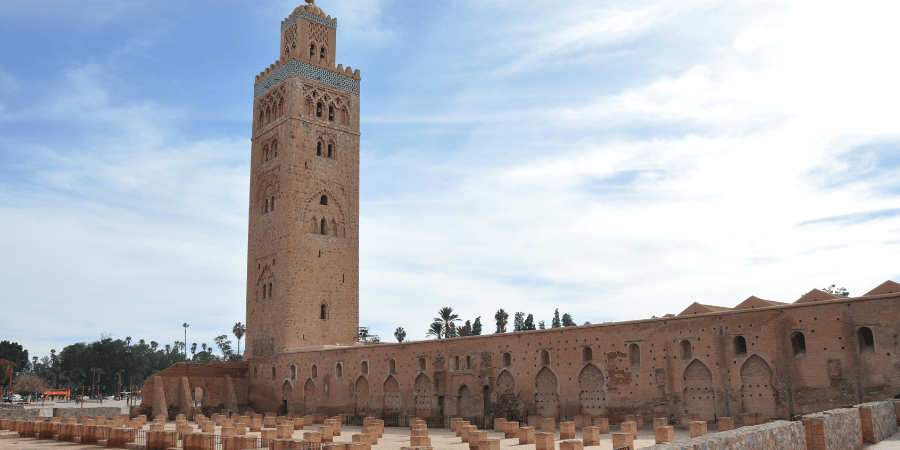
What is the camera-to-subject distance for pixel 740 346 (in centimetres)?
1944

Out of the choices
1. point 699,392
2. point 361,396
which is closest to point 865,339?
point 699,392

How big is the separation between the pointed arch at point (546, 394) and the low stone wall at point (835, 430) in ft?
35.6

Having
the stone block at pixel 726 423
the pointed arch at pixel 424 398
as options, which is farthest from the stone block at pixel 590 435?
the pointed arch at pixel 424 398

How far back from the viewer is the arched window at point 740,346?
758 inches

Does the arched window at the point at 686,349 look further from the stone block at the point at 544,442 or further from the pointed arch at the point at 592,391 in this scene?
the stone block at the point at 544,442

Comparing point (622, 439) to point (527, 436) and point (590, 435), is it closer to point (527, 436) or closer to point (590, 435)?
point (590, 435)

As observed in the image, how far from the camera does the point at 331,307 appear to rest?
35.3 metres

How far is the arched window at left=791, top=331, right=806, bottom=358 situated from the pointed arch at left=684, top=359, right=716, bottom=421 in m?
2.37

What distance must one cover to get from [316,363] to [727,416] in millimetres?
18775

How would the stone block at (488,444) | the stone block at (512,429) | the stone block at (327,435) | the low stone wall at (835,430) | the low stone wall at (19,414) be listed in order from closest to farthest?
1. the low stone wall at (835,430)
2. the stone block at (488,444)
3. the stone block at (512,429)
4. the stone block at (327,435)
5. the low stone wall at (19,414)

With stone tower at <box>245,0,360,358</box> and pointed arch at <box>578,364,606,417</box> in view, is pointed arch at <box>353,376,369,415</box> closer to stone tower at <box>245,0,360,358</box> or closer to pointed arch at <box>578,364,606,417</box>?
stone tower at <box>245,0,360,358</box>

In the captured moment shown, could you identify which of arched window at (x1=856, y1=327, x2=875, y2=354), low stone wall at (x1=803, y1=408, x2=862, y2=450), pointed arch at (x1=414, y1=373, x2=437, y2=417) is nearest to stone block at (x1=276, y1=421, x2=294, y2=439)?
pointed arch at (x1=414, y1=373, x2=437, y2=417)

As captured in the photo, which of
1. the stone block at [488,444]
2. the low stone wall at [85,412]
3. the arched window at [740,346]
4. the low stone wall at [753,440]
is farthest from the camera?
the low stone wall at [85,412]

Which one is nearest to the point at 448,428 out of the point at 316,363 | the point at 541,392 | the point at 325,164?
the point at 541,392
